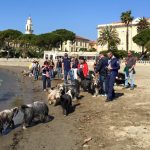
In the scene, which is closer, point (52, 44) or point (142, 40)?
point (142, 40)

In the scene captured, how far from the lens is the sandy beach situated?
9898 mm

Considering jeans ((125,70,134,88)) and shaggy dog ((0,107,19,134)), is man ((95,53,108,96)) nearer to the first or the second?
jeans ((125,70,134,88))

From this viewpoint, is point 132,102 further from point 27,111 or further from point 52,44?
point 52,44

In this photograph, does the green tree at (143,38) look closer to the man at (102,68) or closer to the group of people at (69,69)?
the group of people at (69,69)

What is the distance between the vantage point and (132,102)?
52.9ft

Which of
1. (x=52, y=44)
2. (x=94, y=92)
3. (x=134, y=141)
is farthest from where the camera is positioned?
(x=52, y=44)

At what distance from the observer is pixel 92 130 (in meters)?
11.4

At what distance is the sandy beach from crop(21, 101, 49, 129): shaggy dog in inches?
9.4

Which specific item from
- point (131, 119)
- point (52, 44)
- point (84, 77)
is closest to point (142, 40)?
point (52, 44)

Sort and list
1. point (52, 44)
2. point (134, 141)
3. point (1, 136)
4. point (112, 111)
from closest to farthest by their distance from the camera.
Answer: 1. point (134, 141)
2. point (1, 136)
3. point (112, 111)
4. point (52, 44)

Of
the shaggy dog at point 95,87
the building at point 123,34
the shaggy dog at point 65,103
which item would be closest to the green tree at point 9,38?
the building at point 123,34

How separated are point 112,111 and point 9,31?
427 ft

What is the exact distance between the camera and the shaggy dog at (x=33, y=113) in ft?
39.5

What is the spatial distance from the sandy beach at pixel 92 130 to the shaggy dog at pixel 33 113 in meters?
0.24
